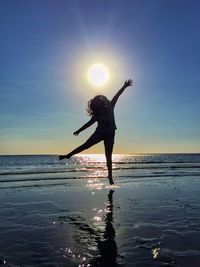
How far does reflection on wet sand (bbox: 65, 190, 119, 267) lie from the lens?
538 cm

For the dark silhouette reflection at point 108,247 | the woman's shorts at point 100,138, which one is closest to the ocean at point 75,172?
the woman's shorts at point 100,138

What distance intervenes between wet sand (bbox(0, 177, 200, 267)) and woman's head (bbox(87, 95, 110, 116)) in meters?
2.86

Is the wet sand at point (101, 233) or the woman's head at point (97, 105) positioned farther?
the woman's head at point (97, 105)

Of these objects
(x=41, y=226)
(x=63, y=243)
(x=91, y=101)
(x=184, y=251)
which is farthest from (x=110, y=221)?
(x=91, y=101)

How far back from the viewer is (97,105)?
12.0 meters

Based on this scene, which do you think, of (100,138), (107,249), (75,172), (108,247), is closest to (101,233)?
(108,247)

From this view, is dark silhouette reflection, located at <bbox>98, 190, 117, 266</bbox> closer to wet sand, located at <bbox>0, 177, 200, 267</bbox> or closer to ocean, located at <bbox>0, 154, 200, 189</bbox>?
wet sand, located at <bbox>0, 177, 200, 267</bbox>

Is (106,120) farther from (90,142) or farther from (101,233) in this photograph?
(101,233)

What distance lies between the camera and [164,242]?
6383mm

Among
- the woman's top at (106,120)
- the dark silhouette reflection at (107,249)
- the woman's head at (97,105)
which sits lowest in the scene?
the dark silhouette reflection at (107,249)

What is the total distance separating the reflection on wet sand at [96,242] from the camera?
212 inches

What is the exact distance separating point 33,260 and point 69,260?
0.51 metres

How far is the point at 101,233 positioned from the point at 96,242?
29.2 inches

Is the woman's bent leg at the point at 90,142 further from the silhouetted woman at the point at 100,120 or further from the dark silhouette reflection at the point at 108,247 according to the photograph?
the dark silhouette reflection at the point at 108,247
